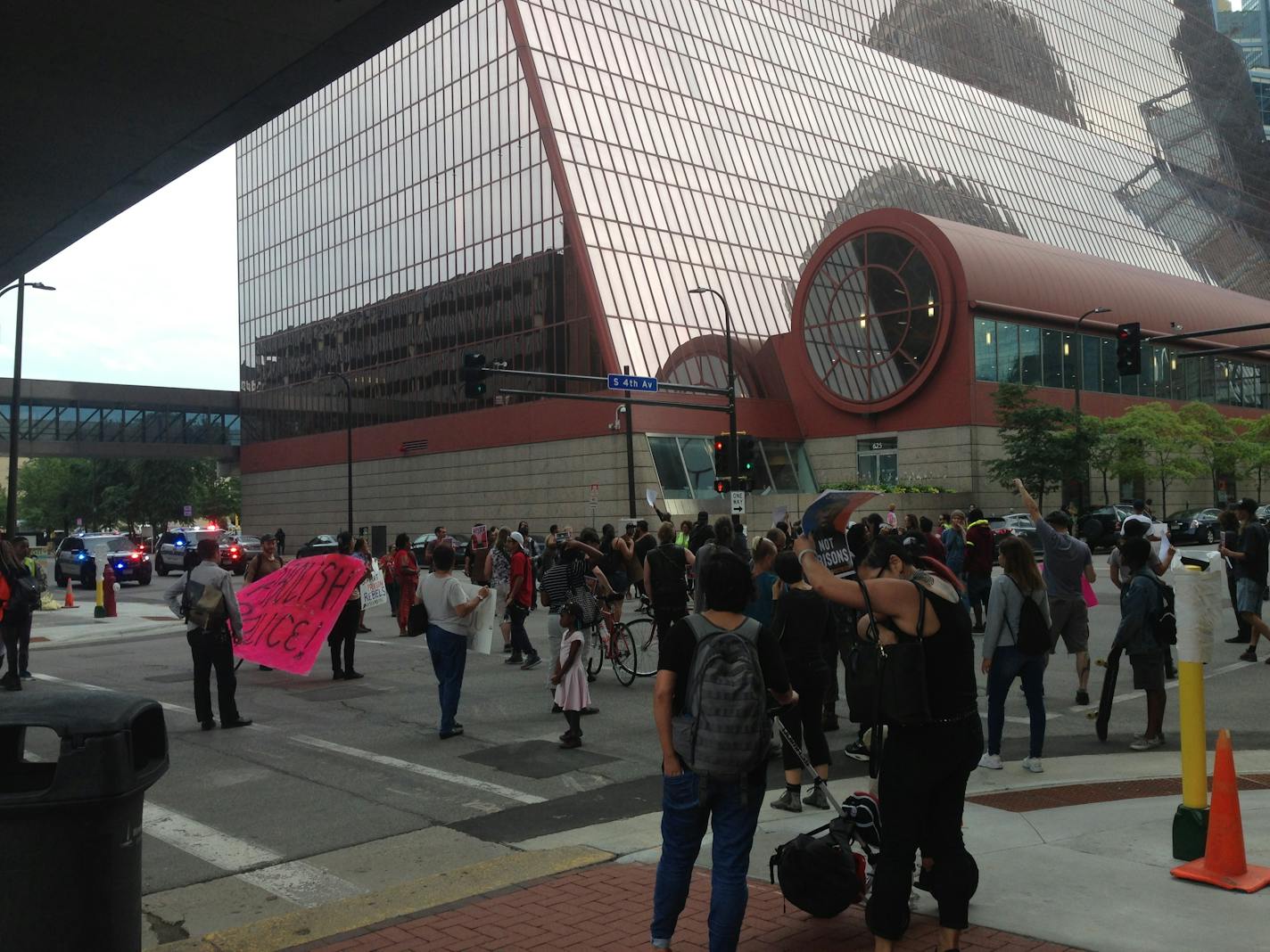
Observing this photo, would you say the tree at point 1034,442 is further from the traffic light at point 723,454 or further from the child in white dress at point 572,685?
the child in white dress at point 572,685

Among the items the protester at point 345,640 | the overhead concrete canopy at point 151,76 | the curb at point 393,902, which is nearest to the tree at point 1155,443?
the protester at point 345,640

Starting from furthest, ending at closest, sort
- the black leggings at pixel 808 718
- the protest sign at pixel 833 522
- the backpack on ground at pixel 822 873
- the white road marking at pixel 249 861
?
1. the black leggings at pixel 808 718
2. the protest sign at pixel 833 522
3. the white road marking at pixel 249 861
4. the backpack on ground at pixel 822 873

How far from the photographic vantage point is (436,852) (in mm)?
7094

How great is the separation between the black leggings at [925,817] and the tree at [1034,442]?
1534 inches

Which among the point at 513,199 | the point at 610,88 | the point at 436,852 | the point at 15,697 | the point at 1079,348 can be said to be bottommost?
the point at 436,852

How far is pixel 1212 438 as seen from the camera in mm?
53594

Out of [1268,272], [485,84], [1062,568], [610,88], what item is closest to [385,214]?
[485,84]

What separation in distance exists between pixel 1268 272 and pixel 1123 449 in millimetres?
56336

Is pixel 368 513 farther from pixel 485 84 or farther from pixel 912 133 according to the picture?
pixel 912 133

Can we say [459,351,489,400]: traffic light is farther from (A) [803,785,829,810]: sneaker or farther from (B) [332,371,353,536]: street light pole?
(B) [332,371,353,536]: street light pole

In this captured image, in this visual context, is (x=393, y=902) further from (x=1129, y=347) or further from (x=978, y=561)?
(x=1129, y=347)

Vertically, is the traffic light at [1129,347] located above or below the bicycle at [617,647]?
above

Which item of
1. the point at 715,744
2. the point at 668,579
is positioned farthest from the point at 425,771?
the point at 715,744

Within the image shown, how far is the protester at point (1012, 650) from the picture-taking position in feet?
28.0
